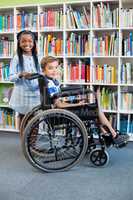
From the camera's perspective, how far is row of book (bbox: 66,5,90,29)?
143 inches

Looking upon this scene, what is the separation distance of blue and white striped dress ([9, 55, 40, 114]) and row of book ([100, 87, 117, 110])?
99 centimetres

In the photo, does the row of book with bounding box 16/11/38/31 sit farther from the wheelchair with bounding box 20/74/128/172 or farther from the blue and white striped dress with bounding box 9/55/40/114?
the wheelchair with bounding box 20/74/128/172

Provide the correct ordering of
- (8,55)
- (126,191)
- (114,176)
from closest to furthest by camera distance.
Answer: (126,191) < (114,176) < (8,55)

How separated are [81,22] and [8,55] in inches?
40.5

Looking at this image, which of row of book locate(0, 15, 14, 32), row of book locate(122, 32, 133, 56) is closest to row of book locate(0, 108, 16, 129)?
row of book locate(0, 15, 14, 32)

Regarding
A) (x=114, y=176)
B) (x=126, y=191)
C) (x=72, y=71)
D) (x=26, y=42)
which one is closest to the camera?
(x=126, y=191)

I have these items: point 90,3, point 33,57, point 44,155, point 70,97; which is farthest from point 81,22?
point 44,155

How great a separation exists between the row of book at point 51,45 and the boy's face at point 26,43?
91 cm

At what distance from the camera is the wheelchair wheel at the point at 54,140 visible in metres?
2.50

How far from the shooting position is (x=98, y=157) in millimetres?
2736

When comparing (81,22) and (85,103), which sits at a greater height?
(81,22)

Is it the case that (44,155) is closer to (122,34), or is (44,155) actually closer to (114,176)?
(114,176)

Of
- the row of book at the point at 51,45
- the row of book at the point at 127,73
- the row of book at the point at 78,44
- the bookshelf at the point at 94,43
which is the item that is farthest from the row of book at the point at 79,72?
the row of book at the point at 127,73

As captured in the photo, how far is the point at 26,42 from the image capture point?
2.86 m
